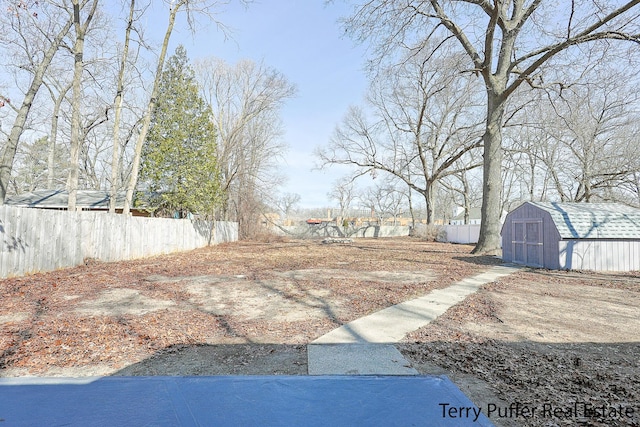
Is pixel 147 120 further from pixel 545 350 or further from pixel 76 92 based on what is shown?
pixel 545 350

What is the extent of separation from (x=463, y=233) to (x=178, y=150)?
23.2 meters

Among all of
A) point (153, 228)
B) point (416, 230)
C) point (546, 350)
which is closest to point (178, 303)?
point (546, 350)

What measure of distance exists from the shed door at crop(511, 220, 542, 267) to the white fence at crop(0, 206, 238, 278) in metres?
14.5

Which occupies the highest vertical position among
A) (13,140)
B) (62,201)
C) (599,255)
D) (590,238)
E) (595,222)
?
(13,140)

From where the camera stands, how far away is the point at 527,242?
11.8m

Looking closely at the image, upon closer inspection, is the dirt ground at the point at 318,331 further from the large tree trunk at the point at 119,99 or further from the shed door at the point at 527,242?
the large tree trunk at the point at 119,99

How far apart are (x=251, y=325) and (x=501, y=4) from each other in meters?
13.6

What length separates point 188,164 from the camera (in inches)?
691

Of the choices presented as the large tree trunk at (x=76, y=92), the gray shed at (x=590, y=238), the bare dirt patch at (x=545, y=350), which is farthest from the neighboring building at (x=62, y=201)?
the gray shed at (x=590, y=238)

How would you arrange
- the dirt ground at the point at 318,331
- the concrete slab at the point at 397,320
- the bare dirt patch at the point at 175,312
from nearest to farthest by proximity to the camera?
the dirt ground at the point at 318,331 < the bare dirt patch at the point at 175,312 < the concrete slab at the point at 397,320

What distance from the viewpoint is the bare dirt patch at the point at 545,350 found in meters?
2.65

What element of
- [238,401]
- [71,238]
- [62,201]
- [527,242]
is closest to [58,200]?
[62,201]

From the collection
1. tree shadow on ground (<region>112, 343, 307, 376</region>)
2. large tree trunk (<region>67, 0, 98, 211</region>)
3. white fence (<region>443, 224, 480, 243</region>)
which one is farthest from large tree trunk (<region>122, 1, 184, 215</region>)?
white fence (<region>443, 224, 480, 243</region>)

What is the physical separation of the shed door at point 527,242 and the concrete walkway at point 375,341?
6538mm
